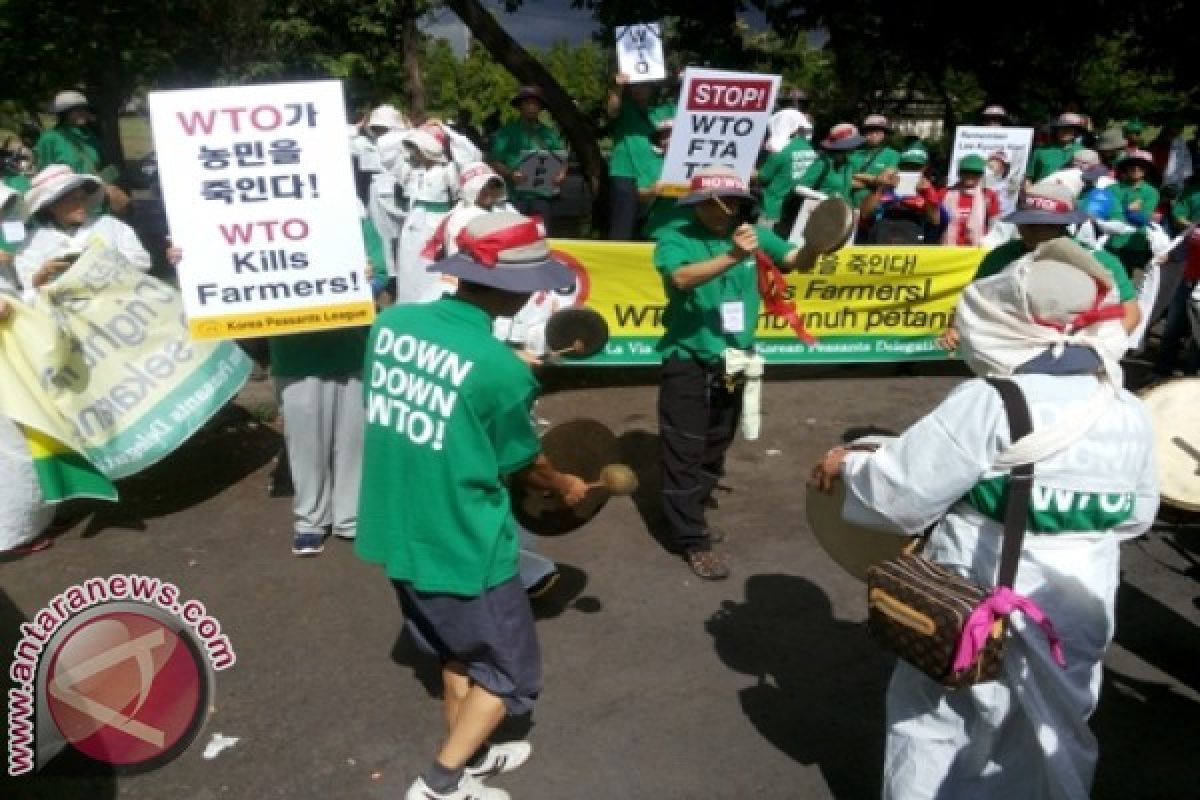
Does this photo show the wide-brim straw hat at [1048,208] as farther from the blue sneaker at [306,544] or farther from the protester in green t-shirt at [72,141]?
the protester in green t-shirt at [72,141]

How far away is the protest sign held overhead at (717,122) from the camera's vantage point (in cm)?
681

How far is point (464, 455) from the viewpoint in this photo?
2.97m

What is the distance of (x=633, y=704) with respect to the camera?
4.14 m

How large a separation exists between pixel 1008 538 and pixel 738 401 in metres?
2.76

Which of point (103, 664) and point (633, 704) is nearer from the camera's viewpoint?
point (103, 664)

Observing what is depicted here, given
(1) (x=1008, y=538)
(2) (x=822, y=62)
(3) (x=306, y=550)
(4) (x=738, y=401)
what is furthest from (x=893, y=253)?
(2) (x=822, y=62)

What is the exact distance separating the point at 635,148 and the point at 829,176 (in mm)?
2039

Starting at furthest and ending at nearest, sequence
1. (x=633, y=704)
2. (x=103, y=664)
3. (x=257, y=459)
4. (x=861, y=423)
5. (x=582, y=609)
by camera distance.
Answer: (x=861, y=423) < (x=257, y=459) < (x=582, y=609) < (x=633, y=704) < (x=103, y=664)

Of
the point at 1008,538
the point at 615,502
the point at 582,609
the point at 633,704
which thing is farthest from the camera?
the point at 615,502

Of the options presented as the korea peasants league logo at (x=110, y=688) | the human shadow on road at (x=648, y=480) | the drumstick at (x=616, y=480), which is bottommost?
the human shadow on road at (x=648, y=480)

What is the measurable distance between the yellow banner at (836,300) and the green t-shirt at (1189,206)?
2211 millimetres

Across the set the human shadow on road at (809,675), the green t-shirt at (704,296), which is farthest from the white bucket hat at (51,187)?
the human shadow on road at (809,675)

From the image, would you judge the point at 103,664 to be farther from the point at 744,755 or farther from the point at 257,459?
the point at 257,459

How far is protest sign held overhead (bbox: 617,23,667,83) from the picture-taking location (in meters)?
9.34
